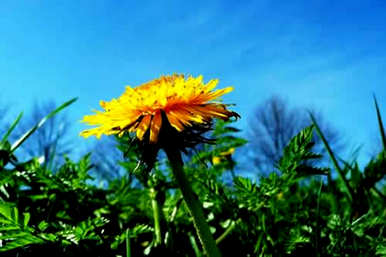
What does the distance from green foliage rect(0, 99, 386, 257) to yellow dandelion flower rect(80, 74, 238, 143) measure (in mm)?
94

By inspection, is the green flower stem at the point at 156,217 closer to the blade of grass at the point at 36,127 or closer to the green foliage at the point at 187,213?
the green foliage at the point at 187,213

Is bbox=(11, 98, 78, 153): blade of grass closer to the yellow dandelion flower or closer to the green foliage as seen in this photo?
the green foliage

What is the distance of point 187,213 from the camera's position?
1.65 metres

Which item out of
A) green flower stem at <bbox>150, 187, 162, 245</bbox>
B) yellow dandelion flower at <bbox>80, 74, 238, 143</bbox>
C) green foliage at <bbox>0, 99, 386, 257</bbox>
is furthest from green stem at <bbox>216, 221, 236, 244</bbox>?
yellow dandelion flower at <bbox>80, 74, 238, 143</bbox>

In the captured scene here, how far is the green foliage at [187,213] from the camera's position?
1043 millimetres

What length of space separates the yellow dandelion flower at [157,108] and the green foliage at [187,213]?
9 cm

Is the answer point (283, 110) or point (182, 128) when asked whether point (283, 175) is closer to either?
point (182, 128)

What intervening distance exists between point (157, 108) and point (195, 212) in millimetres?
311

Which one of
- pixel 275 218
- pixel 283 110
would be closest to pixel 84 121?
pixel 275 218

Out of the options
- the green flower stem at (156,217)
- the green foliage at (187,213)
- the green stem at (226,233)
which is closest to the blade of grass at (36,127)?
the green foliage at (187,213)

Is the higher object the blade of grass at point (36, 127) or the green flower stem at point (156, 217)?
the blade of grass at point (36, 127)

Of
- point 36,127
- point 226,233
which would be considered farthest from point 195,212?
point 36,127

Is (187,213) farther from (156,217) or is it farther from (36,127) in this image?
(36,127)

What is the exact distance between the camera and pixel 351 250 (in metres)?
1.26
